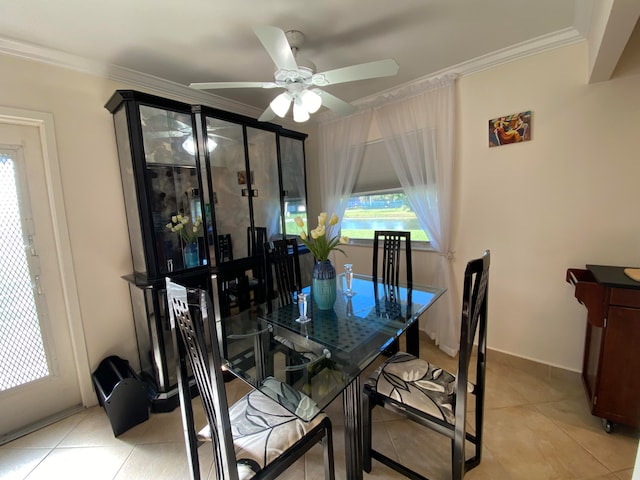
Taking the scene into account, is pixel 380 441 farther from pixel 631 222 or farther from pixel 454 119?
pixel 454 119

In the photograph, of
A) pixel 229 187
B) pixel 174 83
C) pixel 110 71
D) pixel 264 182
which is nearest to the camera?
pixel 110 71

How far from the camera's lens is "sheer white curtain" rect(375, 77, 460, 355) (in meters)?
2.44

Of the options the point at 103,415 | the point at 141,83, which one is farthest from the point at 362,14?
the point at 103,415

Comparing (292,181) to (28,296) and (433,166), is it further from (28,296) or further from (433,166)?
(28,296)

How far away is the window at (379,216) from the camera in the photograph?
9.46 feet

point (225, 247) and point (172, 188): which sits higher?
point (172, 188)

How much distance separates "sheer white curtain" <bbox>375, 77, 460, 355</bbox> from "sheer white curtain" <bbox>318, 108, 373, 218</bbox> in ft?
1.21

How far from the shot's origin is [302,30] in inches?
67.7

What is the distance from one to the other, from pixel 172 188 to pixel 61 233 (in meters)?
0.77

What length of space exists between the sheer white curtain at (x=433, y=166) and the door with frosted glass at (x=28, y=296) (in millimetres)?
2906

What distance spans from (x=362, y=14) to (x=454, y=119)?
126cm

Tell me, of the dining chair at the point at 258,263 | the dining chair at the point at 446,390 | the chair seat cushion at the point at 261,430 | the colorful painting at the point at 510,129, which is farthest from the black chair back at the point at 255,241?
the colorful painting at the point at 510,129

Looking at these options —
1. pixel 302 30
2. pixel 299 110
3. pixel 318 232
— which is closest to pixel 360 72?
pixel 299 110

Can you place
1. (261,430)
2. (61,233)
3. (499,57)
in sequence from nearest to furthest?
(261,430) < (61,233) < (499,57)
